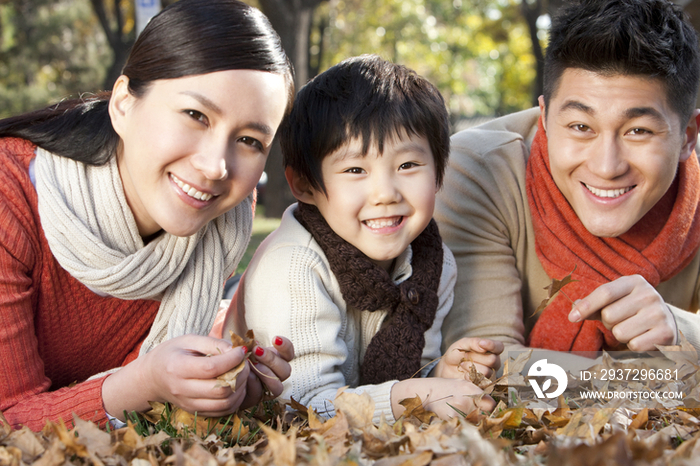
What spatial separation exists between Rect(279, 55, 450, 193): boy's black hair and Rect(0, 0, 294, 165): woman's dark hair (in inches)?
5.9

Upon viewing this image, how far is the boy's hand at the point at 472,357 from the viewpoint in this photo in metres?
2.29

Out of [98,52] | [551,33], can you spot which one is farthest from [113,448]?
[98,52]

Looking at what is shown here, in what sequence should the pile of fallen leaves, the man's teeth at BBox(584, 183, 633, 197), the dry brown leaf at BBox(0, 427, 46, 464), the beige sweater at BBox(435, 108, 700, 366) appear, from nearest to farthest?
the pile of fallen leaves, the dry brown leaf at BBox(0, 427, 46, 464), the man's teeth at BBox(584, 183, 633, 197), the beige sweater at BBox(435, 108, 700, 366)

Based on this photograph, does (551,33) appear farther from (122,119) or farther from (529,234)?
(122,119)

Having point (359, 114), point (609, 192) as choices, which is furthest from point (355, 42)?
point (359, 114)

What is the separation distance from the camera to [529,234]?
10.5 ft

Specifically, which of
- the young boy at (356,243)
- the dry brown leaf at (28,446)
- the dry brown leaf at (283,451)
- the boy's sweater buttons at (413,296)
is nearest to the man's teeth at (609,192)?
the young boy at (356,243)

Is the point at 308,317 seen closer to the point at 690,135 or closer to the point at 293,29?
the point at 690,135

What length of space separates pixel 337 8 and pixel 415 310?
67.0 ft

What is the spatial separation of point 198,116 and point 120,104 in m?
0.35

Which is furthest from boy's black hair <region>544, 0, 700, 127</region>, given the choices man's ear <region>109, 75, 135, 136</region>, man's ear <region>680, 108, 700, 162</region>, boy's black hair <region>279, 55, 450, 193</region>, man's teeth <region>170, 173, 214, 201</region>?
man's ear <region>109, 75, 135, 136</region>

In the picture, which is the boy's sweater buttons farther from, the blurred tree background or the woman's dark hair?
the blurred tree background

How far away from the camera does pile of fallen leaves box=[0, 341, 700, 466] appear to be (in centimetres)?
150

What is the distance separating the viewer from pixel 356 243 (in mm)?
2496
